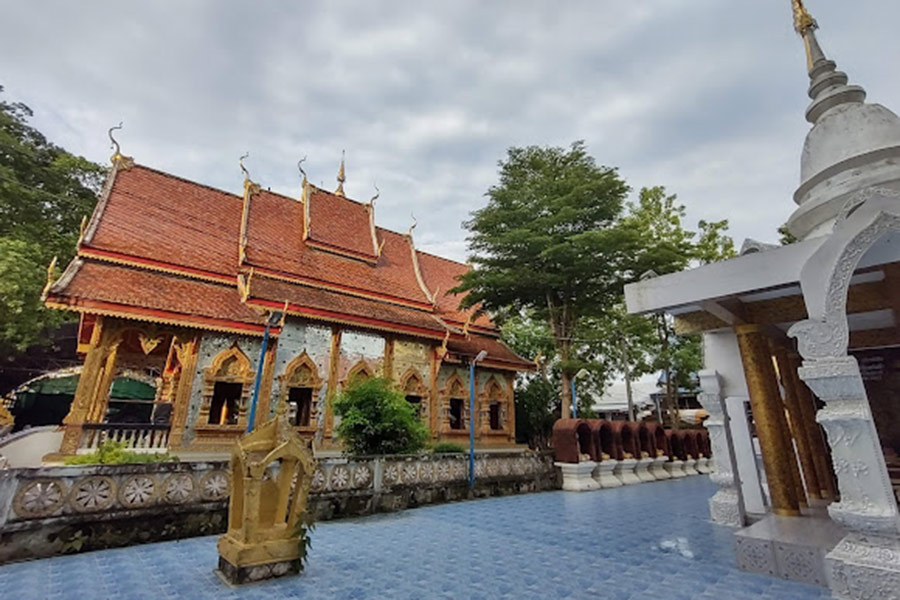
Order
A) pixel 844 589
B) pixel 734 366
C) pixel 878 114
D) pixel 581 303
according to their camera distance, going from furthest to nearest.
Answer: pixel 581 303 < pixel 734 366 < pixel 878 114 < pixel 844 589

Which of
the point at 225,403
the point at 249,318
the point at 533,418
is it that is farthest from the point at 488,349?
the point at 225,403

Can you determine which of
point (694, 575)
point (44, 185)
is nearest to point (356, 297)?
point (694, 575)

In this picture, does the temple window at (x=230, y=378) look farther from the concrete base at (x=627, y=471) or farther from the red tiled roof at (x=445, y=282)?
the concrete base at (x=627, y=471)

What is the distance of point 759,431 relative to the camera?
5.11 metres

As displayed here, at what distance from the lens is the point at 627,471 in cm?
1128

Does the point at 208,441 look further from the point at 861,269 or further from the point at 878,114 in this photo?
the point at 878,114

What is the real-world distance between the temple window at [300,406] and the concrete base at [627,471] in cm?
816

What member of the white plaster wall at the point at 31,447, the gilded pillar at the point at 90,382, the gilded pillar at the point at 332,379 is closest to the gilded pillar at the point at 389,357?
the gilded pillar at the point at 332,379

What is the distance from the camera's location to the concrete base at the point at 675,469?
41.5 feet

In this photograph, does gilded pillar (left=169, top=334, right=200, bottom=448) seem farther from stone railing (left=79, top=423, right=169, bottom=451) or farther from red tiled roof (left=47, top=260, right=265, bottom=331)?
red tiled roof (left=47, top=260, right=265, bottom=331)

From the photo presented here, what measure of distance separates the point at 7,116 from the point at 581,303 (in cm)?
2602

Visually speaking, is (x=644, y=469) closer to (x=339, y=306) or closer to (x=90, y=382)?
(x=339, y=306)

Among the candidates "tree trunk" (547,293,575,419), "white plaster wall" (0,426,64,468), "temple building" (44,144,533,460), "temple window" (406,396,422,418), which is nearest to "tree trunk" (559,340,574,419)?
"tree trunk" (547,293,575,419)

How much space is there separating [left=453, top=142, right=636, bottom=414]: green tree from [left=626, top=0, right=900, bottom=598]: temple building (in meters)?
5.70
